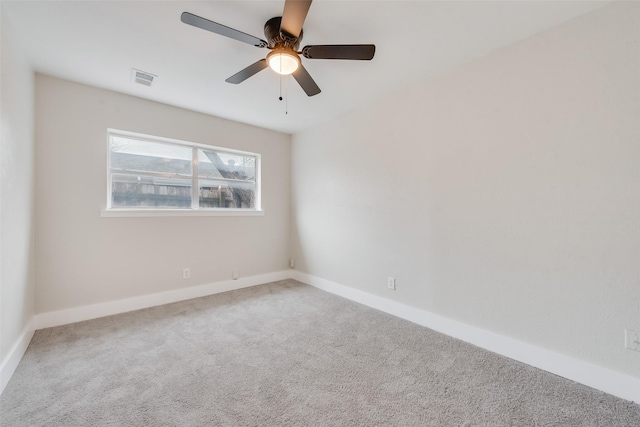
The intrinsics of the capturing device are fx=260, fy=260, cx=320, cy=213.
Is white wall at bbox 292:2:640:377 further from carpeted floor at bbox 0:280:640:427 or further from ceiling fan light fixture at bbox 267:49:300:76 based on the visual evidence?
ceiling fan light fixture at bbox 267:49:300:76

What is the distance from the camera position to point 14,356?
5.92ft

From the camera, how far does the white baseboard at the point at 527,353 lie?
1581mm

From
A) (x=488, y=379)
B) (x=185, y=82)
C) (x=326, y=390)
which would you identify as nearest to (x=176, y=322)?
(x=326, y=390)

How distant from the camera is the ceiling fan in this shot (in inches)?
56.9

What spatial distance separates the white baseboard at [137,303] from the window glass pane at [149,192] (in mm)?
1047

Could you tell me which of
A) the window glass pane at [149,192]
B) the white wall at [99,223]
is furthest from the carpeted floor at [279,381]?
the window glass pane at [149,192]

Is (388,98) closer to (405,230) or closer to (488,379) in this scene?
(405,230)

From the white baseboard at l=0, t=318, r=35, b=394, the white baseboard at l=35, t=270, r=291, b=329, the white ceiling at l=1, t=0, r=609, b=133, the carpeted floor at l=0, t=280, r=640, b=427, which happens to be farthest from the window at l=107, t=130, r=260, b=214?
the carpeted floor at l=0, t=280, r=640, b=427

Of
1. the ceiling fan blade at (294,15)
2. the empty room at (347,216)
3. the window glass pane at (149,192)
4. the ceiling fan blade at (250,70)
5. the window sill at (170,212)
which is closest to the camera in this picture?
the ceiling fan blade at (294,15)

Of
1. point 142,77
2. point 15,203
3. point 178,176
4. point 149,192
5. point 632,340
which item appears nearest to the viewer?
point 632,340

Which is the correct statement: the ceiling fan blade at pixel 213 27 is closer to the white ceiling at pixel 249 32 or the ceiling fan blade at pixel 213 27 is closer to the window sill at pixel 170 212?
the white ceiling at pixel 249 32

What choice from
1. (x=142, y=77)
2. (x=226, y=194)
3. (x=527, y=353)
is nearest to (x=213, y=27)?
(x=142, y=77)

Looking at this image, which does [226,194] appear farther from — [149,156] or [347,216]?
[347,216]

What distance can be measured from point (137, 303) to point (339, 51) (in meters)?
3.22
